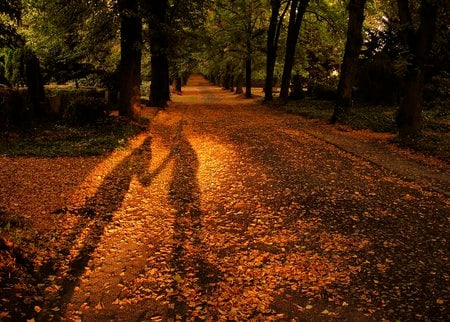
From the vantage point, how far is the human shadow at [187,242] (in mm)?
4910

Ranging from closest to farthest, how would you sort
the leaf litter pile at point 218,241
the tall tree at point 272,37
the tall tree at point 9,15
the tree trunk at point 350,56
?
1. the leaf litter pile at point 218,241
2. the tall tree at point 9,15
3. the tree trunk at point 350,56
4. the tall tree at point 272,37

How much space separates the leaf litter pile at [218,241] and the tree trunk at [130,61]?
4.60m

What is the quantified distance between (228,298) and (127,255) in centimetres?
178

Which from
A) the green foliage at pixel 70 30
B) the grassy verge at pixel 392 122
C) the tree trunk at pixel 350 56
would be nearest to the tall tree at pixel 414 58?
the grassy verge at pixel 392 122

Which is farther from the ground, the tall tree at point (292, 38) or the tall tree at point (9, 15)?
the tall tree at point (292, 38)

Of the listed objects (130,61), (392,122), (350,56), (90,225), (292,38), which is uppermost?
(292,38)

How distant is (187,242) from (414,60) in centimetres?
1032

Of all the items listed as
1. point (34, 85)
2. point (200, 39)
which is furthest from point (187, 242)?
point (200, 39)

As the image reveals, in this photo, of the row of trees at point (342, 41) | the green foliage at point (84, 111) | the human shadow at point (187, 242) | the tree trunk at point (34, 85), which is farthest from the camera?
the tree trunk at point (34, 85)

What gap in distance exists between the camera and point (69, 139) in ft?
40.3

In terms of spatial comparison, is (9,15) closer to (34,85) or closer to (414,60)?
(34,85)

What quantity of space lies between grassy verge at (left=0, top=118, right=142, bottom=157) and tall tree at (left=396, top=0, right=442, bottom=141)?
9.16m

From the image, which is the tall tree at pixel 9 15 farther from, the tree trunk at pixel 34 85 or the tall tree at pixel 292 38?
the tall tree at pixel 292 38

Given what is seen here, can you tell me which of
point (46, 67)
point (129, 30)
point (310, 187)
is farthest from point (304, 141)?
point (46, 67)
